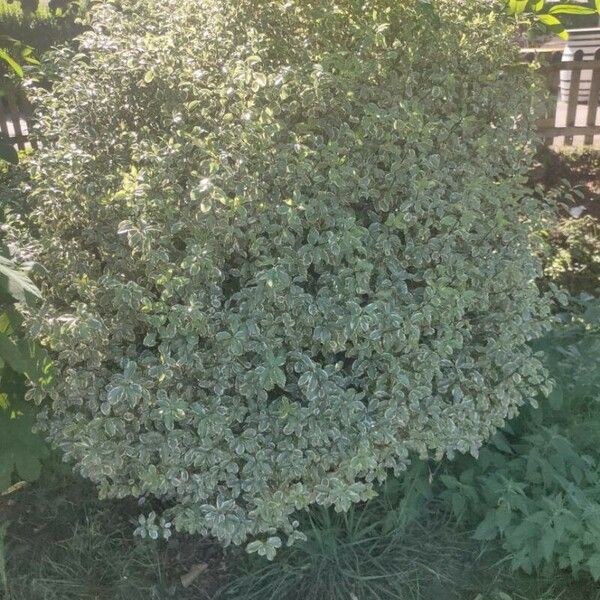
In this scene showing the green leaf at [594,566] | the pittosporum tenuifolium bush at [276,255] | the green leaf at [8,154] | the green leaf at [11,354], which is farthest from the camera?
the green leaf at [8,154]

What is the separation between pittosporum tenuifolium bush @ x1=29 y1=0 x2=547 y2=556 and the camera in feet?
8.00

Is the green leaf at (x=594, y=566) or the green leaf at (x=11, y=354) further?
the green leaf at (x=594, y=566)

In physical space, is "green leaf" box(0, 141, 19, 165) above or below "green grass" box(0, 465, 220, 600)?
above

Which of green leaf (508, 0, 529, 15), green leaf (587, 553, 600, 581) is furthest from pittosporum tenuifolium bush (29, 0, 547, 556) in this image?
green leaf (587, 553, 600, 581)

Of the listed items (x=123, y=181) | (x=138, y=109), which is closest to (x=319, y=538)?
(x=123, y=181)

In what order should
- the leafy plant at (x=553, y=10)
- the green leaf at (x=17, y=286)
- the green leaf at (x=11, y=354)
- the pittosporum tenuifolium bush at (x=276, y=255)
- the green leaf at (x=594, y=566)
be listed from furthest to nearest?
the leafy plant at (x=553, y=10)
the green leaf at (x=594, y=566)
the pittosporum tenuifolium bush at (x=276, y=255)
the green leaf at (x=11, y=354)
the green leaf at (x=17, y=286)

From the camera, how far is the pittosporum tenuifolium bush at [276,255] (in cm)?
244

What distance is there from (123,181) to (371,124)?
34.3 inches

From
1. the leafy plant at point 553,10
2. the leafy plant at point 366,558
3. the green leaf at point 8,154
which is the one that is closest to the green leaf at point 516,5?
the leafy plant at point 553,10

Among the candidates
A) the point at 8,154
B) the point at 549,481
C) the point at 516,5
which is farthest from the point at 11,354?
the point at 516,5

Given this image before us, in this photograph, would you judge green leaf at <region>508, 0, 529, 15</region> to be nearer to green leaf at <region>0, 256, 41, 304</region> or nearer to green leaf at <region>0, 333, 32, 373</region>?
green leaf at <region>0, 256, 41, 304</region>

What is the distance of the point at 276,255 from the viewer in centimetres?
255

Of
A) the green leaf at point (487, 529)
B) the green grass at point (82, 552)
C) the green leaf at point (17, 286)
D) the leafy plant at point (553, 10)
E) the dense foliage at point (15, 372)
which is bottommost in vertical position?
the green grass at point (82, 552)

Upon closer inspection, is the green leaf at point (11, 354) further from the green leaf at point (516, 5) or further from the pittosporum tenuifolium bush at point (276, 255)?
the green leaf at point (516, 5)
